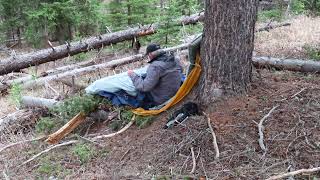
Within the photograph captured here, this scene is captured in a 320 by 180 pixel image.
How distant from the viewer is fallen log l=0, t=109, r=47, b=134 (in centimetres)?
742

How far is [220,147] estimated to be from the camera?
480 cm

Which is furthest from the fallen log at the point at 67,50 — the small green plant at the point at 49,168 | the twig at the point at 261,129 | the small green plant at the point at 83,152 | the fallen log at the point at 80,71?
the twig at the point at 261,129

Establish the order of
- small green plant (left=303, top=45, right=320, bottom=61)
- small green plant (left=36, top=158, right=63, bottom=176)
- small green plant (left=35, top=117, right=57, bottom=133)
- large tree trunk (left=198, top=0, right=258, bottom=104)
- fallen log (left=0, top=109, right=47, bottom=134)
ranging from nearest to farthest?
large tree trunk (left=198, top=0, right=258, bottom=104), small green plant (left=36, top=158, right=63, bottom=176), small green plant (left=35, top=117, right=57, bottom=133), fallen log (left=0, top=109, right=47, bottom=134), small green plant (left=303, top=45, right=320, bottom=61)

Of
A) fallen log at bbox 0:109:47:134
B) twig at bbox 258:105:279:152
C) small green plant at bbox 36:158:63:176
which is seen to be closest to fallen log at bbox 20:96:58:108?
fallen log at bbox 0:109:47:134

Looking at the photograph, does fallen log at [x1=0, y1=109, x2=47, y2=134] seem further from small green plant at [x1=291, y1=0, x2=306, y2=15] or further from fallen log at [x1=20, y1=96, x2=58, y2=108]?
small green plant at [x1=291, y1=0, x2=306, y2=15]

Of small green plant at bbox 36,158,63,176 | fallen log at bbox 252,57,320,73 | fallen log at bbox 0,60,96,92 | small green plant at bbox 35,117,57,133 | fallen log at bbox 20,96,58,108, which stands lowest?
fallen log at bbox 0,60,96,92

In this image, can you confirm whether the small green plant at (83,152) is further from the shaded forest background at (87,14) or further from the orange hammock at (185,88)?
the shaded forest background at (87,14)

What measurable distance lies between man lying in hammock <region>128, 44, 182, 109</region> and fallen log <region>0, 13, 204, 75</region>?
5269 mm

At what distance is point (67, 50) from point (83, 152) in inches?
271

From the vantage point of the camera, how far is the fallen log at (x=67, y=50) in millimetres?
11398

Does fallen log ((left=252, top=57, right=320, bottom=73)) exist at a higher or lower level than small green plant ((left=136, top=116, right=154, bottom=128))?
higher

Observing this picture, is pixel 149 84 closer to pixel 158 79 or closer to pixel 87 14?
pixel 158 79

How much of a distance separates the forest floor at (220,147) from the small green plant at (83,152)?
14mm

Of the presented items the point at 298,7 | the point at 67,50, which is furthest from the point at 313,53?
the point at 298,7
